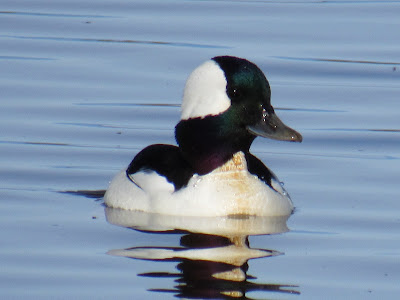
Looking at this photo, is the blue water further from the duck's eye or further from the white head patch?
the duck's eye

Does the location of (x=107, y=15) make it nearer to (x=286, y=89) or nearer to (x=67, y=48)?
(x=67, y=48)

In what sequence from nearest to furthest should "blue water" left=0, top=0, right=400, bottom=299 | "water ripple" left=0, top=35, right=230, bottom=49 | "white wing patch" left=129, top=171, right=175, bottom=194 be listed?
"blue water" left=0, top=0, right=400, bottom=299 → "white wing patch" left=129, top=171, right=175, bottom=194 → "water ripple" left=0, top=35, right=230, bottom=49

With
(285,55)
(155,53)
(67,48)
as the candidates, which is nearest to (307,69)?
(285,55)

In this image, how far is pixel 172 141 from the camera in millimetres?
13539

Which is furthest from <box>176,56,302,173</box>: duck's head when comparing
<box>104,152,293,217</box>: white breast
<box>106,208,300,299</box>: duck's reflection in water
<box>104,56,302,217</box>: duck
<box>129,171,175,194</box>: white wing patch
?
<box>106,208,300,299</box>: duck's reflection in water

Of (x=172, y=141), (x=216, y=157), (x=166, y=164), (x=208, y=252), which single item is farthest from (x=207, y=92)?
(x=172, y=141)

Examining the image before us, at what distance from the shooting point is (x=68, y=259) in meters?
9.31

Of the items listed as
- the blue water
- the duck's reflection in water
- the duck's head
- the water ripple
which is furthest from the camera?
the water ripple

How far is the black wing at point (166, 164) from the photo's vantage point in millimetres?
10781

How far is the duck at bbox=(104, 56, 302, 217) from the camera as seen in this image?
1050 centimetres

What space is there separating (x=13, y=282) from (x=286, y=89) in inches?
288

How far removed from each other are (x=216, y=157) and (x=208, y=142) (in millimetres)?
145

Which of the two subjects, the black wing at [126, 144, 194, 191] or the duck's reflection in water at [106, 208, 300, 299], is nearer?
the duck's reflection in water at [106, 208, 300, 299]

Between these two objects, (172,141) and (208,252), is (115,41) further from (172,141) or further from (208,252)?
(208,252)
